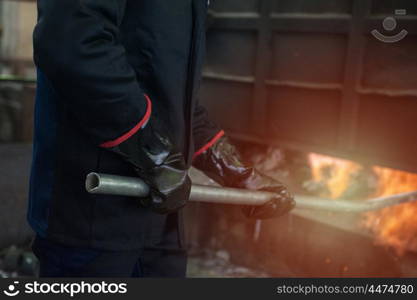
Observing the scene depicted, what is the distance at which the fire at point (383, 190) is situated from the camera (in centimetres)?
361

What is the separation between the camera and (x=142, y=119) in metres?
1.92

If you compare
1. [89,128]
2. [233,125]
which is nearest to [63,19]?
[89,128]

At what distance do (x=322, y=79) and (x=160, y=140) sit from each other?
234cm

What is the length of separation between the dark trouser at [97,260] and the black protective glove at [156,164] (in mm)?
262

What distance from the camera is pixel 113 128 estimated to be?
188 centimetres

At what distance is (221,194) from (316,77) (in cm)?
208

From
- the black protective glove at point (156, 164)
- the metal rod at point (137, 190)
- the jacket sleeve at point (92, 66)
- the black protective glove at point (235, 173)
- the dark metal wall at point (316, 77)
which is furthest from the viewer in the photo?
Result: the dark metal wall at point (316, 77)

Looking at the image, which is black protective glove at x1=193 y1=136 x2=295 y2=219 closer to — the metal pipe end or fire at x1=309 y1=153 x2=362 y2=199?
the metal pipe end

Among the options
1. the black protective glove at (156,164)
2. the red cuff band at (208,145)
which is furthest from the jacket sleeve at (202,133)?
the black protective glove at (156,164)
